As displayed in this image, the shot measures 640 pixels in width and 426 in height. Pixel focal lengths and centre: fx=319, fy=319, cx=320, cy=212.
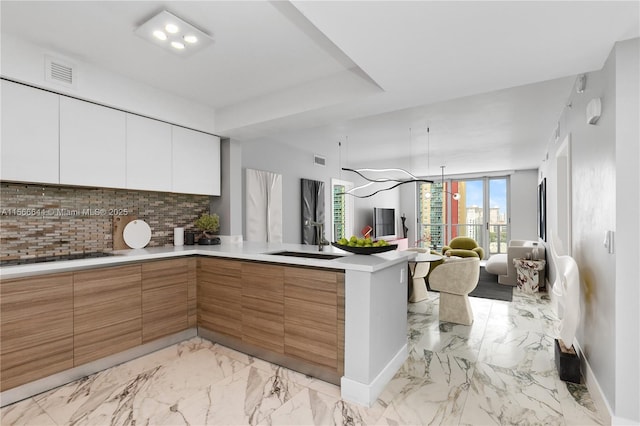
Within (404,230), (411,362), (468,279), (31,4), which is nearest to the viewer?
(31,4)

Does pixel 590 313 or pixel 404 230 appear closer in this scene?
pixel 590 313

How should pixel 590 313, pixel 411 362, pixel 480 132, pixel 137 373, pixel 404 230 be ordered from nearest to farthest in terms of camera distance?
1. pixel 590 313
2. pixel 137 373
3. pixel 411 362
4. pixel 480 132
5. pixel 404 230

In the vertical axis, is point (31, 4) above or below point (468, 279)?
→ above

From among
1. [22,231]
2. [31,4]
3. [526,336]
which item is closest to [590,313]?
[526,336]

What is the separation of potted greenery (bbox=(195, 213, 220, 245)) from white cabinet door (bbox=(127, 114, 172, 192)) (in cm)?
57

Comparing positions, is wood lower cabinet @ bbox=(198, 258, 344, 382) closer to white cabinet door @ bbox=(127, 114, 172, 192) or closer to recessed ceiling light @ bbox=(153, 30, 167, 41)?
white cabinet door @ bbox=(127, 114, 172, 192)

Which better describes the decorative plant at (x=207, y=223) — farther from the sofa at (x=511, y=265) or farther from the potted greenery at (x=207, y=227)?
the sofa at (x=511, y=265)

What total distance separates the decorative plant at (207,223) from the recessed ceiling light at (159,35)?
6.42 ft

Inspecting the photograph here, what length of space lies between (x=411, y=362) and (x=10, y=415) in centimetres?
272

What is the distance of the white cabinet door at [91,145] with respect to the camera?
97.3 inches

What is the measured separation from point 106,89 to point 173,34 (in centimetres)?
101

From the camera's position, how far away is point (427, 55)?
77.1 inches

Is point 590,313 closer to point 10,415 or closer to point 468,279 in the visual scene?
point 468,279

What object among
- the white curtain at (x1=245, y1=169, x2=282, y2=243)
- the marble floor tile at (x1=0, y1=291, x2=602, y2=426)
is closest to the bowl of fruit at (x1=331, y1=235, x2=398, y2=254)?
the marble floor tile at (x1=0, y1=291, x2=602, y2=426)
